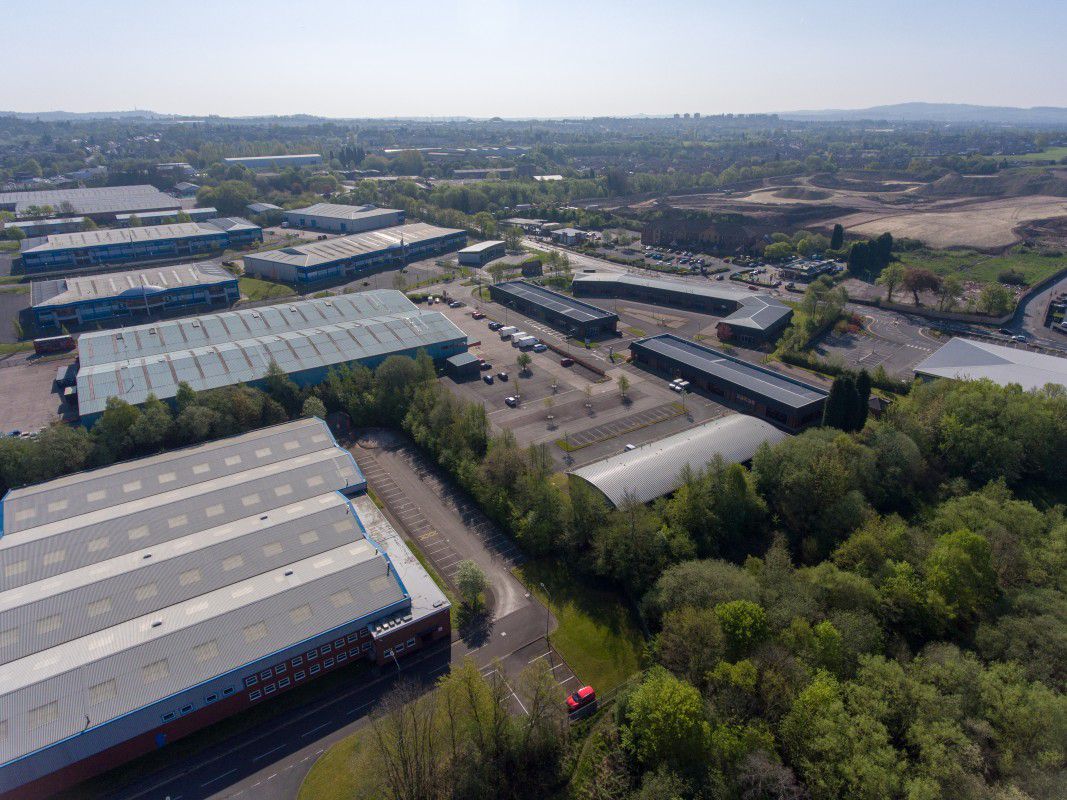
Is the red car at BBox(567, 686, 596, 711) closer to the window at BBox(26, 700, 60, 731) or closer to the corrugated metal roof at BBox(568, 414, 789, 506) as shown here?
the corrugated metal roof at BBox(568, 414, 789, 506)

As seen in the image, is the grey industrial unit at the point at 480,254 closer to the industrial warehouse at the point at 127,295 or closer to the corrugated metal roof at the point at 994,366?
the industrial warehouse at the point at 127,295

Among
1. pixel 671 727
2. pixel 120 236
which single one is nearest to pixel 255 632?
pixel 671 727

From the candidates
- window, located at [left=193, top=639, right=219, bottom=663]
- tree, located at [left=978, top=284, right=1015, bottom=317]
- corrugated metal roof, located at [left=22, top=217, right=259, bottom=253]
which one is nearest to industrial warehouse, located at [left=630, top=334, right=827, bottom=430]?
tree, located at [left=978, top=284, right=1015, bottom=317]

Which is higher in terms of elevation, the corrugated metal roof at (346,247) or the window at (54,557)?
the corrugated metal roof at (346,247)

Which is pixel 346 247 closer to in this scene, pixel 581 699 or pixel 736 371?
pixel 736 371

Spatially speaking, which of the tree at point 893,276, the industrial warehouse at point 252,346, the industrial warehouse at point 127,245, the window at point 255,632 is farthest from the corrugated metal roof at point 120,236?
the tree at point 893,276
